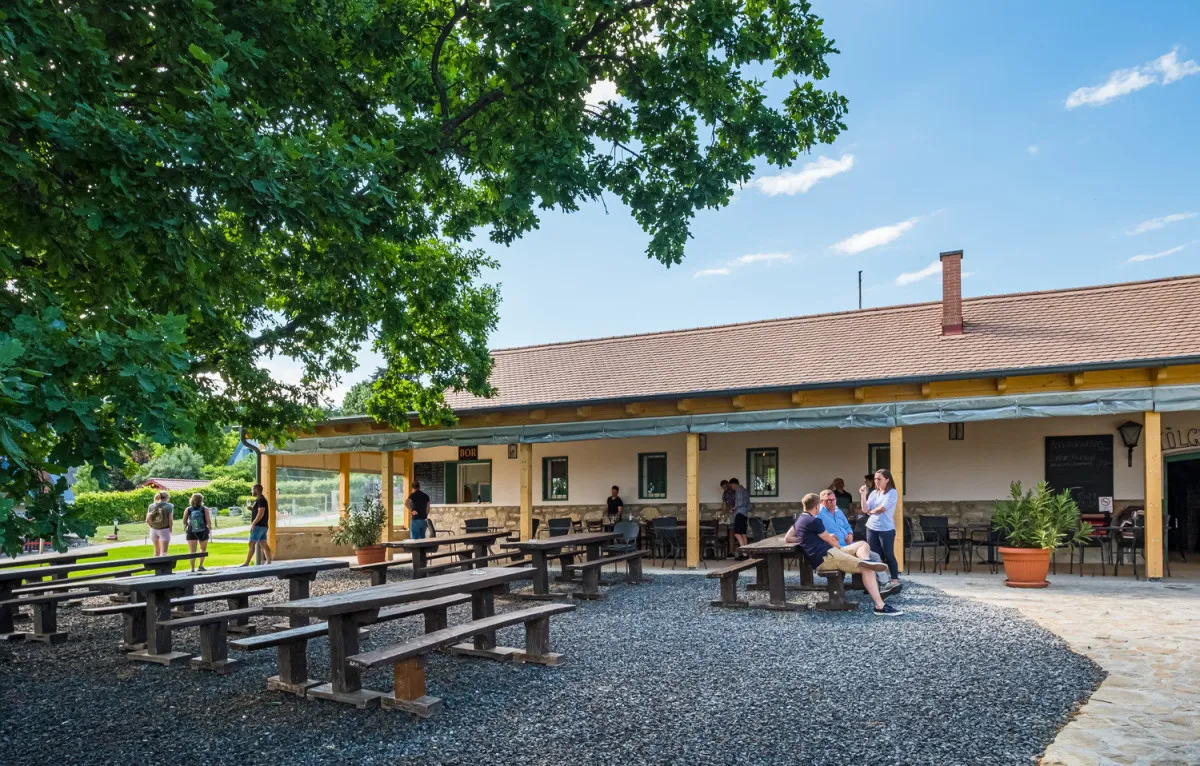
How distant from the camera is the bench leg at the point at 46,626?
27.3 ft

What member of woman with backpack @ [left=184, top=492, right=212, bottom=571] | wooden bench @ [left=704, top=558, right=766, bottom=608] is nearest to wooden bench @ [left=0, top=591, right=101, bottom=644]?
woman with backpack @ [left=184, top=492, right=212, bottom=571]

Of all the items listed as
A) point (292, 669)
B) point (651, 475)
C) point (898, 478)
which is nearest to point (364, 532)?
point (651, 475)

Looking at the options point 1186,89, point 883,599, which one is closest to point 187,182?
point 883,599

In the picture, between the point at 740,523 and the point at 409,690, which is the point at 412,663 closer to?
the point at 409,690

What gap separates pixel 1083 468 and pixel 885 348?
3.86 metres

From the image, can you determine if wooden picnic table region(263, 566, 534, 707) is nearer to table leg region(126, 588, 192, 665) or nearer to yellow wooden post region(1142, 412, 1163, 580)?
table leg region(126, 588, 192, 665)

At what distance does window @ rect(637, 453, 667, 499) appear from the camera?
17.3 meters

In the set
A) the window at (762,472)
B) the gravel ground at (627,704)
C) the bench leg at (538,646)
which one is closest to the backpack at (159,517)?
the gravel ground at (627,704)

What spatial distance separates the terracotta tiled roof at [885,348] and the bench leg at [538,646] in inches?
280

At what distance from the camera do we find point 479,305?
45.6 ft

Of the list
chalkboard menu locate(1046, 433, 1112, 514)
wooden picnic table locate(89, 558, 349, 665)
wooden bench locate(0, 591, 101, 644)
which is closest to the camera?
wooden picnic table locate(89, 558, 349, 665)

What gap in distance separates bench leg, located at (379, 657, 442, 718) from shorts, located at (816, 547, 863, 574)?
209 inches

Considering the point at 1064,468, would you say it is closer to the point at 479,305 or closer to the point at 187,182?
the point at 479,305

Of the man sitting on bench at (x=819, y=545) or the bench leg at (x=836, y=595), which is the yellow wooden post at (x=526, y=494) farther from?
the bench leg at (x=836, y=595)
